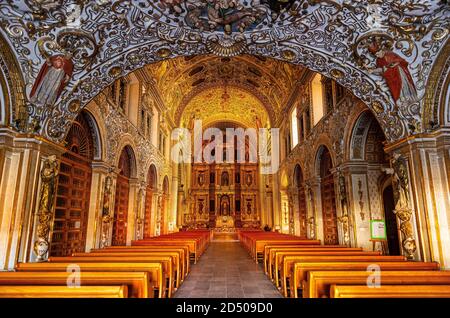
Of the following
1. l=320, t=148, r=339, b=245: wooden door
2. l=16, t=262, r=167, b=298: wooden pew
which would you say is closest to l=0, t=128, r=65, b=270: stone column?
l=16, t=262, r=167, b=298: wooden pew

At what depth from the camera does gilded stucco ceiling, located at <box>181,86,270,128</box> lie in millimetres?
23188

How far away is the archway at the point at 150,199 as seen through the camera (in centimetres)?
1534

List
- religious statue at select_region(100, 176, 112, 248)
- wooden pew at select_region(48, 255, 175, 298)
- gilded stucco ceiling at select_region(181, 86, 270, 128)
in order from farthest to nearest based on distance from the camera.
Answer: gilded stucco ceiling at select_region(181, 86, 270, 128) → religious statue at select_region(100, 176, 112, 248) → wooden pew at select_region(48, 255, 175, 298)

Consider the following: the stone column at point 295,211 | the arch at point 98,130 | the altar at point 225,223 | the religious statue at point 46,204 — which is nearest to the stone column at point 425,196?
the religious statue at point 46,204

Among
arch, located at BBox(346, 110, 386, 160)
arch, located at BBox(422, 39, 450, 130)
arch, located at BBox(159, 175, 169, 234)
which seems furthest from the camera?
arch, located at BBox(159, 175, 169, 234)

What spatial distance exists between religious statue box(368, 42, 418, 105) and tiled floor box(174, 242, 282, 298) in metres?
5.45

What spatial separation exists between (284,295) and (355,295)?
10.9ft

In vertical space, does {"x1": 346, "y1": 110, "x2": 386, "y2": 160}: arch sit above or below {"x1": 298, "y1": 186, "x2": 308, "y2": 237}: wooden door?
above

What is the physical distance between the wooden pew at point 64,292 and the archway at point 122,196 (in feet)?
26.7

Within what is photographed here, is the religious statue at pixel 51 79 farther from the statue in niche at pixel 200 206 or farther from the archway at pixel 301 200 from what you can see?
the statue in niche at pixel 200 206

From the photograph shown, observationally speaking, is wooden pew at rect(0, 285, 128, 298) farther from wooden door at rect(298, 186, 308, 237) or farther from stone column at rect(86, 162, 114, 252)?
wooden door at rect(298, 186, 308, 237)

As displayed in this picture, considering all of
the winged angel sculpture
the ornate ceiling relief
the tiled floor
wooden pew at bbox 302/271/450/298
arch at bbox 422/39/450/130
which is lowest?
the tiled floor
